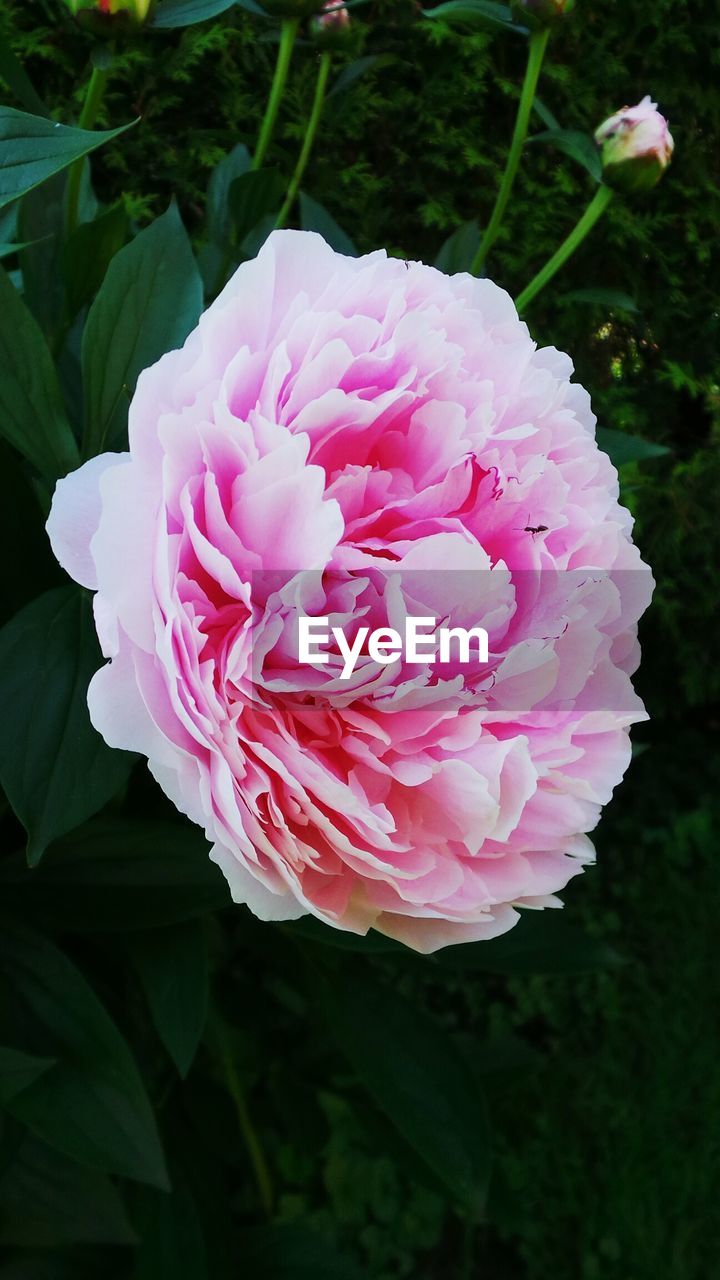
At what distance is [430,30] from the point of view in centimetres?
124

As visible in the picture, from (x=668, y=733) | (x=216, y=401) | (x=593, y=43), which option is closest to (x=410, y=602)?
(x=216, y=401)

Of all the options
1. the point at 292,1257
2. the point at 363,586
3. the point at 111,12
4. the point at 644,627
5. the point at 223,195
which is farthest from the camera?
the point at 644,627

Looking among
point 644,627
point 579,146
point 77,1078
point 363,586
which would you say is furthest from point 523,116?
Answer: point 644,627

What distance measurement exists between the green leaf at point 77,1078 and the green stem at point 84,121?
1.28ft

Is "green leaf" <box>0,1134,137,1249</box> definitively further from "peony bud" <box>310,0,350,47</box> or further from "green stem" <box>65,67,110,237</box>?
"peony bud" <box>310,0,350,47</box>

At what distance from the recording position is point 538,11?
548 mm

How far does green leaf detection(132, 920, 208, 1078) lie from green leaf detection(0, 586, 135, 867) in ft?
0.67

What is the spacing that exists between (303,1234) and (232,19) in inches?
48.7

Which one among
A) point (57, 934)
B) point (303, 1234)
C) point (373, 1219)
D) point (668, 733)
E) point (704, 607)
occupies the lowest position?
point (373, 1219)

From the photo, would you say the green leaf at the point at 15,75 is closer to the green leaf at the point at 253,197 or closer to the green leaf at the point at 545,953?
the green leaf at the point at 253,197

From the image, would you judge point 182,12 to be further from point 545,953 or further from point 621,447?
point 545,953

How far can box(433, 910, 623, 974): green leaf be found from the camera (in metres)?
0.71

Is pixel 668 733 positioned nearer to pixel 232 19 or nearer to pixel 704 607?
pixel 704 607

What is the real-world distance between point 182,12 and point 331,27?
17cm
